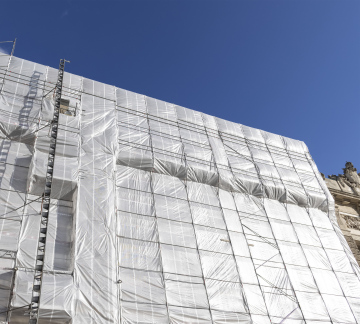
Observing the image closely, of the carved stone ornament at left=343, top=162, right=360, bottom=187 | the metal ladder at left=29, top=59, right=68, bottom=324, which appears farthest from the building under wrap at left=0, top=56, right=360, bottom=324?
the carved stone ornament at left=343, top=162, right=360, bottom=187

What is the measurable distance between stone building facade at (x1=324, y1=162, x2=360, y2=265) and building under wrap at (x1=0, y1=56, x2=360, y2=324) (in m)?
1.42

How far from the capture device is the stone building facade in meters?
19.9

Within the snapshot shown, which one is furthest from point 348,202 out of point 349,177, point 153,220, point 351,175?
point 153,220

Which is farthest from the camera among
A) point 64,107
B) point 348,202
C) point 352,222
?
point 348,202

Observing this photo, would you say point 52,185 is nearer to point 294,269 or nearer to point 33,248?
point 33,248

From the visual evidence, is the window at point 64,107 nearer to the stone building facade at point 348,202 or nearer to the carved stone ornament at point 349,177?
the stone building facade at point 348,202

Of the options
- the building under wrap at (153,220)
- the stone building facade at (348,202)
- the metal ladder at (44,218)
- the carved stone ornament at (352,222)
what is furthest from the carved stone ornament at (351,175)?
the metal ladder at (44,218)

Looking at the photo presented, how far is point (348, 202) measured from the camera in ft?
72.2

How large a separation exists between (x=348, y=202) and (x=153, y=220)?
40.7ft

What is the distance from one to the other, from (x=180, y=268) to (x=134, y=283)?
174 centimetres

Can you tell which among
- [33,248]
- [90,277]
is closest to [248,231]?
[90,277]

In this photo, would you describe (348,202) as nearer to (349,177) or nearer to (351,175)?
(349,177)

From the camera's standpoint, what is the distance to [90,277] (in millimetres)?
11453

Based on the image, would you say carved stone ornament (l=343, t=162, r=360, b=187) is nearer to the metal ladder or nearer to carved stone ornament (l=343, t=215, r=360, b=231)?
carved stone ornament (l=343, t=215, r=360, b=231)
